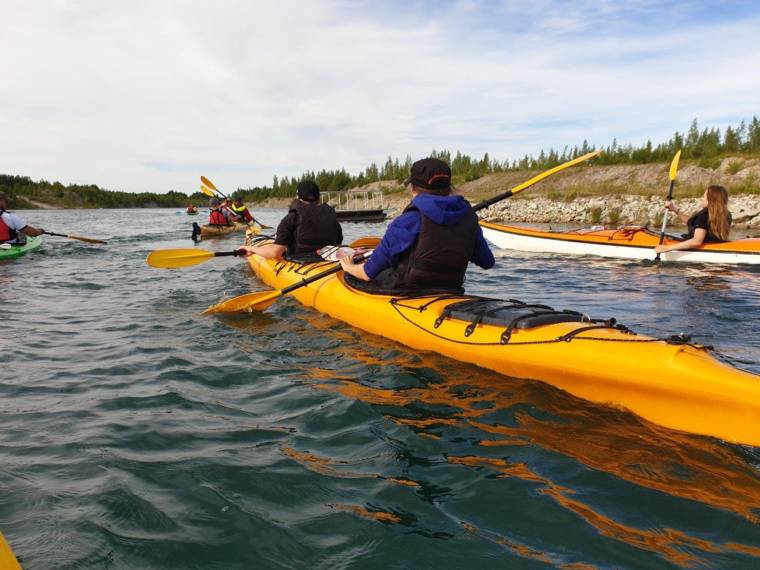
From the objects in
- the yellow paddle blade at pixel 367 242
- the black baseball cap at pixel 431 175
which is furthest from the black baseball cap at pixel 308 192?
the black baseball cap at pixel 431 175

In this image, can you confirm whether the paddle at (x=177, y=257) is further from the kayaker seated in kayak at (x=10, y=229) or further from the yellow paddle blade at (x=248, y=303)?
the kayaker seated in kayak at (x=10, y=229)

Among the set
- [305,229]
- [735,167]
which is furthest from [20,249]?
[735,167]

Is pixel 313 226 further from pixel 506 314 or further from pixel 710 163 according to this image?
pixel 710 163

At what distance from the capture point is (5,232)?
38.1 feet

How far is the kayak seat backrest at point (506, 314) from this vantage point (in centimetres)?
401

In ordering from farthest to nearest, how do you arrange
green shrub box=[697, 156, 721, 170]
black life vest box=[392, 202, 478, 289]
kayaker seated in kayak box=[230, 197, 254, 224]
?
1. green shrub box=[697, 156, 721, 170]
2. kayaker seated in kayak box=[230, 197, 254, 224]
3. black life vest box=[392, 202, 478, 289]

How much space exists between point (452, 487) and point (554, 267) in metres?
9.12

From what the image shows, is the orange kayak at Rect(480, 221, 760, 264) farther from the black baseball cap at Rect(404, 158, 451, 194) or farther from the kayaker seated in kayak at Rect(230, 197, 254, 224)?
the black baseball cap at Rect(404, 158, 451, 194)

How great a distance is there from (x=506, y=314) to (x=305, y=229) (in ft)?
14.0

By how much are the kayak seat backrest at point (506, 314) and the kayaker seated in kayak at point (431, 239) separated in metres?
0.42

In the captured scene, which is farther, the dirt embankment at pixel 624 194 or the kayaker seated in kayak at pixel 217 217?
the dirt embankment at pixel 624 194

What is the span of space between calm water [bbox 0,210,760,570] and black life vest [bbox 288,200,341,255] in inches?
96.2

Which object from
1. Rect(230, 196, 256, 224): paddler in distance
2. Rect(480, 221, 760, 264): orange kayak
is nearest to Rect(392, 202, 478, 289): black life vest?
Rect(480, 221, 760, 264): orange kayak

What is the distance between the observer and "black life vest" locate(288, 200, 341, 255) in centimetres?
773
